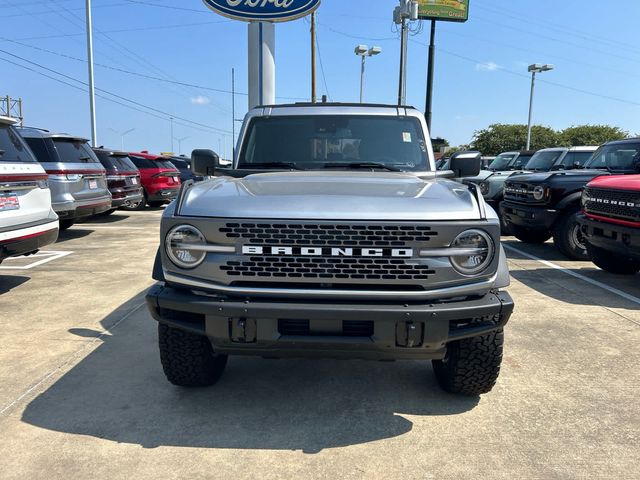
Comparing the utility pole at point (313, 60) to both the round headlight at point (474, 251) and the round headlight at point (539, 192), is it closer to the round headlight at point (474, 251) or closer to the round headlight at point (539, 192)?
the round headlight at point (539, 192)

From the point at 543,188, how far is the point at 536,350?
4604mm

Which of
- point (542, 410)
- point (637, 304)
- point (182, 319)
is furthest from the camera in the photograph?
point (637, 304)

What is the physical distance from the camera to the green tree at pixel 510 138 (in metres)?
48.4

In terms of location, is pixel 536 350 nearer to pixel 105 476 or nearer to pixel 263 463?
pixel 263 463

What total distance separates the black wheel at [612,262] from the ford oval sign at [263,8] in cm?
912

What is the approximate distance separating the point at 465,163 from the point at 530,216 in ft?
15.4

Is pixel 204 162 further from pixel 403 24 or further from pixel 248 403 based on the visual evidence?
pixel 403 24

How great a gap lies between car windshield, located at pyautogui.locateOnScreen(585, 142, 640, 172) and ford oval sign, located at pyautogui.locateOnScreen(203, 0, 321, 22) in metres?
7.70

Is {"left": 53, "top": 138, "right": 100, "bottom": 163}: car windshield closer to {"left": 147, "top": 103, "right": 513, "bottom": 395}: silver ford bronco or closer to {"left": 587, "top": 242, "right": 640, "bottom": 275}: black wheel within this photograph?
{"left": 147, "top": 103, "right": 513, "bottom": 395}: silver ford bronco

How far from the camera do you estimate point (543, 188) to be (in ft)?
26.5

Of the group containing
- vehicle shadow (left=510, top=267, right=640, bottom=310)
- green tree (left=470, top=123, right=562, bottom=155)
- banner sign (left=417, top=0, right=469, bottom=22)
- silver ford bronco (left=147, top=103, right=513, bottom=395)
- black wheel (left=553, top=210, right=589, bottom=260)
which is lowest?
vehicle shadow (left=510, top=267, right=640, bottom=310)

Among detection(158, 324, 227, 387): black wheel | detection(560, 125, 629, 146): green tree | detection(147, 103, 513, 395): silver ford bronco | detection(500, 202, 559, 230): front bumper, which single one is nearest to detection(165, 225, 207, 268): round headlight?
detection(147, 103, 513, 395): silver ford bronco

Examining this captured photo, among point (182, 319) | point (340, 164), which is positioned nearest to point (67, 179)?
point (340, 164)

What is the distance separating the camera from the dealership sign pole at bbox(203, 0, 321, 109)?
12.9 metres
